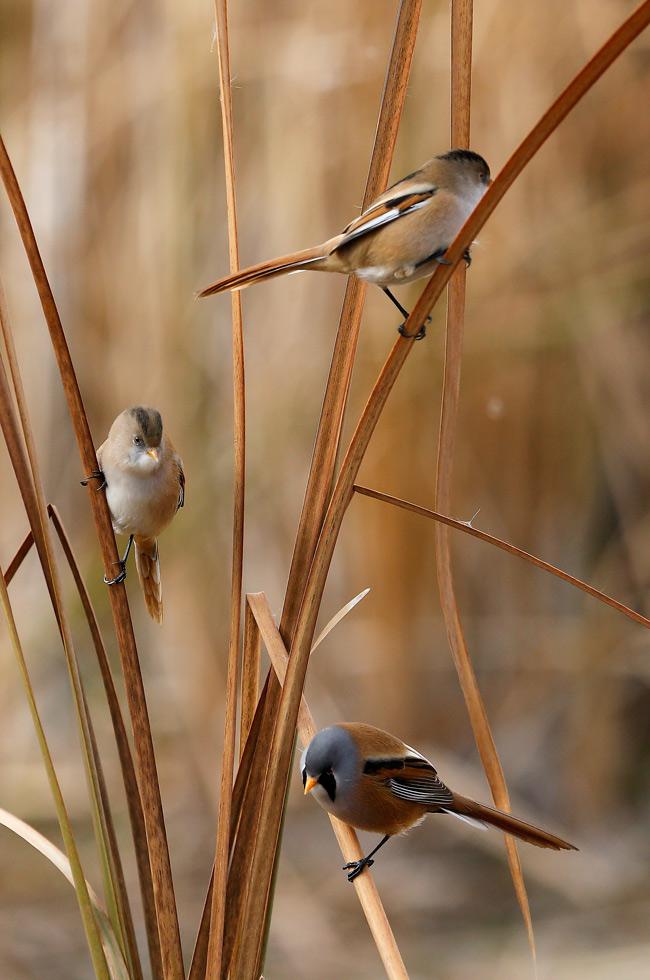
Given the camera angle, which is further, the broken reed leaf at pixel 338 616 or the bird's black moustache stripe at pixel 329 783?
the bird's black moustache stripe at pixel 329 783

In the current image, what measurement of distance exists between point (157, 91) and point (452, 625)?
1.57 meters

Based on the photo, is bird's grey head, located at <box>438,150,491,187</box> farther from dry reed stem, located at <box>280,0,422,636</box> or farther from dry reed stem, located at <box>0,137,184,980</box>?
dry reed stem, located at <box>0,137,184,980</box>

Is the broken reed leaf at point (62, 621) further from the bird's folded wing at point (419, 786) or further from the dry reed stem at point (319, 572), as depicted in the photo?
the bird's folded wing at point (419, 786)

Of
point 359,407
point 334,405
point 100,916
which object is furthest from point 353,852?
point 359,407

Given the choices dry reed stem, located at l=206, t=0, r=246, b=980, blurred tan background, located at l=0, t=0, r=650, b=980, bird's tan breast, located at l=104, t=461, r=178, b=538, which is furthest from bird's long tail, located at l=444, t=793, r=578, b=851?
blurred tan background, located at l=0, t=0, r=650, b=980

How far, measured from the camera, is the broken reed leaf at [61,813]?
64 cm

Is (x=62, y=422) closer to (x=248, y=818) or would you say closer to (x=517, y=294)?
(x=517, y=294)

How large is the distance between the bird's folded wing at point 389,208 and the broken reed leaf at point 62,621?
25 centimetres

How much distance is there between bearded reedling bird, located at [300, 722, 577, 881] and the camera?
791mm

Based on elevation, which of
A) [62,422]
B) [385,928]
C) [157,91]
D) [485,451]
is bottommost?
[385,928]

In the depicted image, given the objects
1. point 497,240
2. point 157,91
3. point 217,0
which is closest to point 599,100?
point 497,240

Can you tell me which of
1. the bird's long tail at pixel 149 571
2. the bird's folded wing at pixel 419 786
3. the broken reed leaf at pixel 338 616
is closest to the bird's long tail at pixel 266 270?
the broken reed leaf at pixel 338 616

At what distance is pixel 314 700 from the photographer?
194 cm

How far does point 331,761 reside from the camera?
2.62ft
